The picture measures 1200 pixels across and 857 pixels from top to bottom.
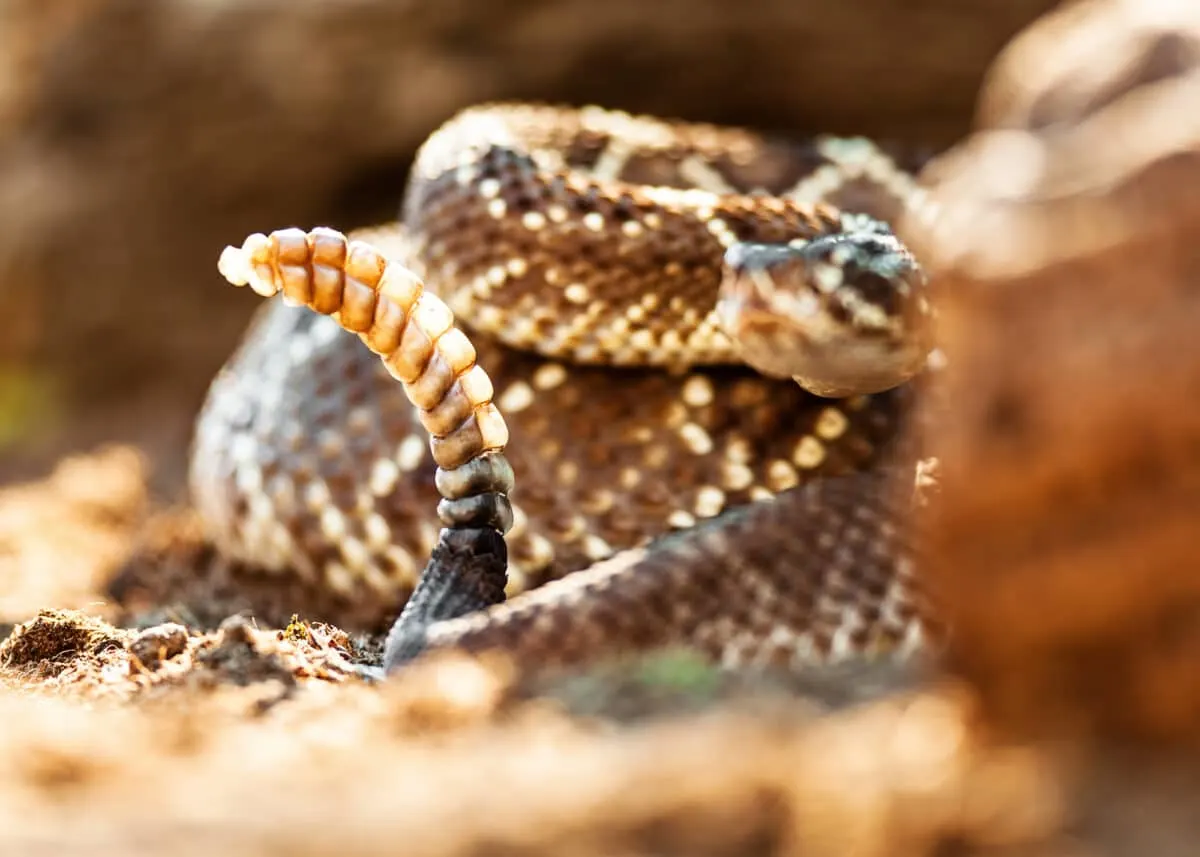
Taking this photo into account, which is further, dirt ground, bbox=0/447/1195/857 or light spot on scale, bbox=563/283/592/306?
light spot on scale, bbox=563/283/592/306

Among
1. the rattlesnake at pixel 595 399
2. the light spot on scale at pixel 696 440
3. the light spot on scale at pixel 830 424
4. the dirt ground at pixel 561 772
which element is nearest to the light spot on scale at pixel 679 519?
the rattlesnake at pixel 595 399

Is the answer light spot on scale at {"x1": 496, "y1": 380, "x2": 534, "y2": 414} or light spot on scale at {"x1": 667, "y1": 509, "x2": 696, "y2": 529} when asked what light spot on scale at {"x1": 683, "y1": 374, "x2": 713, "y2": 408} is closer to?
light spot on scale at {"x1": 667, "y1": 509, "x2": 696, "y2": 529}

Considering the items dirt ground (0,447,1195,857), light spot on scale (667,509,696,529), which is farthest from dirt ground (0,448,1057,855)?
light spot on scale (667,509,696,529)

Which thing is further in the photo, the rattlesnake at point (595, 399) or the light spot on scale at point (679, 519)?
the light spot on scale at point (679, 519)

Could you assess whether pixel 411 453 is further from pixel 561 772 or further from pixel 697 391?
pixel 561 772

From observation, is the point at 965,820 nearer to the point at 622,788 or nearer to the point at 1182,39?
the point at 622,788

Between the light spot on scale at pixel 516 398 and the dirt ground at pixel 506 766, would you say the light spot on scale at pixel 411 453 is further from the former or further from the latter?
the dirt ground at pixel 506 766
